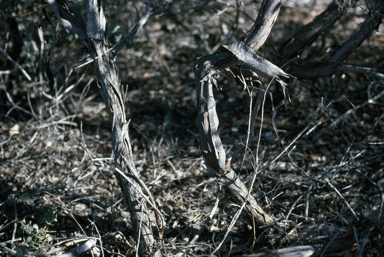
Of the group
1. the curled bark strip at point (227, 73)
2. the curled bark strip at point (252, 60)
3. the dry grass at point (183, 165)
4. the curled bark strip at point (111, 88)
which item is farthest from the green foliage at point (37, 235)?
the curled bark strip at point (252, 60)

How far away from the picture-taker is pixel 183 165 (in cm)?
272

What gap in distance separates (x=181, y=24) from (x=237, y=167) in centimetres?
205

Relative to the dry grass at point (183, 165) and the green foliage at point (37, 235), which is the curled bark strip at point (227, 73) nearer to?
the dry grass at point (183, 165)

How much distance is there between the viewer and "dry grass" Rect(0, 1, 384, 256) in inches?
78.5

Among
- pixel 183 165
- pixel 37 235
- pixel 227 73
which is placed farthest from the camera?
pixel 183 165

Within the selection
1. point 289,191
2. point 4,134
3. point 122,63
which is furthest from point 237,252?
point 122,63

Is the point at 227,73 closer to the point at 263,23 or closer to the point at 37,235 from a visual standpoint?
the point at 263,23

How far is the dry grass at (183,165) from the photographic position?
199cm

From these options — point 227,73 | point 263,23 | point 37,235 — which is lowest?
point 37,235

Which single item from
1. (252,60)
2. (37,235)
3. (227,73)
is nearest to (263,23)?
(252,60)

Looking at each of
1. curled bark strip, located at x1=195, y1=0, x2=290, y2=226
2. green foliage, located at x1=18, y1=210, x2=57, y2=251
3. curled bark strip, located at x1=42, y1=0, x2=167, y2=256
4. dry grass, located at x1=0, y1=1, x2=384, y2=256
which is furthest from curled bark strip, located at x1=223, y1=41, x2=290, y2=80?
green foliage, located at x1=18, y1=210, x2=57, y2=251

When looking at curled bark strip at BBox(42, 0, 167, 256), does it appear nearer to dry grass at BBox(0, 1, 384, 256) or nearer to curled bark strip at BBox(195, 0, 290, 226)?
dry grass at BBox(0, 1, 384, 256)

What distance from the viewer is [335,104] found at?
10.3ft

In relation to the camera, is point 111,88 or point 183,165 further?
point 183,165
